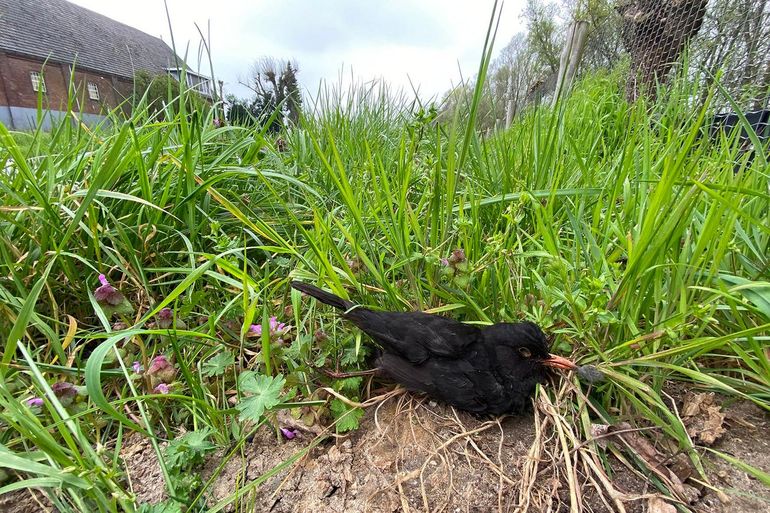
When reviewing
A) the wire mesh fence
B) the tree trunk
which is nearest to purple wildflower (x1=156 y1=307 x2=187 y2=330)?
the wire mesh fence

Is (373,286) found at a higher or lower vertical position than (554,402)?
higher

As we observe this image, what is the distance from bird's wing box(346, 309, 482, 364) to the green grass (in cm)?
8

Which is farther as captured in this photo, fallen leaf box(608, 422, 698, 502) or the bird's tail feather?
the bird's tail feather

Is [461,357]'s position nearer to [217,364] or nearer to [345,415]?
[345,415]

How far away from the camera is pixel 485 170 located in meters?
1.47

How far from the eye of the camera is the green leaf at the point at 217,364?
32.2 inches

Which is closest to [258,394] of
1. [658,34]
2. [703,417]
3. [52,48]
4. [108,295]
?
[108,295]

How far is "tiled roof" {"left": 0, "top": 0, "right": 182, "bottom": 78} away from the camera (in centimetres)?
1842

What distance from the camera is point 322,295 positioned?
31.3 inches

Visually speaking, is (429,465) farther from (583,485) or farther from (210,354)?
(210,354)

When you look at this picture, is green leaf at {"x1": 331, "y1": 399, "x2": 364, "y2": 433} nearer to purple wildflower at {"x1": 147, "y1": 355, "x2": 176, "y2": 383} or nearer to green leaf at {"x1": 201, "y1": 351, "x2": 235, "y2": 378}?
green leaf at {"x1": 201, "y1": 351, "x2": 235, "y2": 378}

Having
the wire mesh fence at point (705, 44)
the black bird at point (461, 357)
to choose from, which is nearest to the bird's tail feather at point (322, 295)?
the black bird at point (461, 357)

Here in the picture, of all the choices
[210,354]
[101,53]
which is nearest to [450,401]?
[210,354]

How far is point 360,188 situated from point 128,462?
2.95 feet
